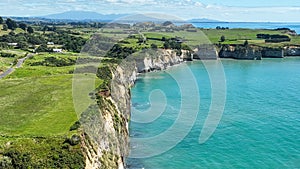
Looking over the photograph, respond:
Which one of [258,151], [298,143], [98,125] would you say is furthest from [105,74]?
[298,143]

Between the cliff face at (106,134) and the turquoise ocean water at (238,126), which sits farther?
the turquoise ocean water at (238,126)

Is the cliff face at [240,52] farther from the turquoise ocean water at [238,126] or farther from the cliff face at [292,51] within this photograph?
the turquoise ocean water at [238,126]

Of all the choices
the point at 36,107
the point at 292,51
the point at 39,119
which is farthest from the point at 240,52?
the point at 39,119

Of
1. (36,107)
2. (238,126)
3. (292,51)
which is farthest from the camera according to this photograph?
(292,51)

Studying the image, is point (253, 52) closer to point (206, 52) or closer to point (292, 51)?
point (206, 52)

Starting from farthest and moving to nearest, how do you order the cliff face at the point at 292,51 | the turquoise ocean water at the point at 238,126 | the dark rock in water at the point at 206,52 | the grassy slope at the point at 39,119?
1. the cliff face at the point at 292,51
2. the dark rock in water at the point at 206,52
3. the turquoise ocean water at the point at 238,126
4. the grassy slope at the point at 39,119

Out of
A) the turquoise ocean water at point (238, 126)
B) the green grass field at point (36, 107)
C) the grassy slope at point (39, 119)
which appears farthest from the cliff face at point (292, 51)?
the green grass field at point (36, 107)

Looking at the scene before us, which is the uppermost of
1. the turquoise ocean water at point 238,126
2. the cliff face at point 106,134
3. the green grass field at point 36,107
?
the green grass field at point 36,107

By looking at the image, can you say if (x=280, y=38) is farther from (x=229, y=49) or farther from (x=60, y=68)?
(x=60, y=68)

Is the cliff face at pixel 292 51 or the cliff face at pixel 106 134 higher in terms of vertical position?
the cliff face at pixel 292 51
